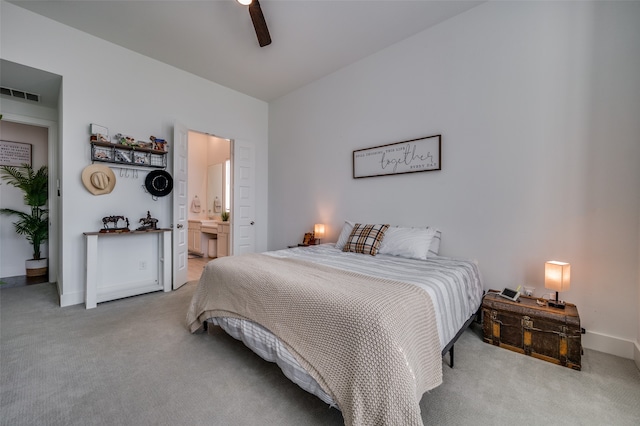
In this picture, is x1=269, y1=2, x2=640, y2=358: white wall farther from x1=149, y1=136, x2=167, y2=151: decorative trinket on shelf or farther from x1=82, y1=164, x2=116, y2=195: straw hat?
x1=82, y1=164, x2=116, y2=195: straw hat

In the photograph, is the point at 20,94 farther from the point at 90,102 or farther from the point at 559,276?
the point at 559,276

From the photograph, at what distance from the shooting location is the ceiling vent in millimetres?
3346

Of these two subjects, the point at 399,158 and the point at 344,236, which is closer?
the point at 399,158

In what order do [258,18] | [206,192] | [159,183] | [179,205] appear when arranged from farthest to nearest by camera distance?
[206,192]
[179,205]
[159,183]
[258,18]

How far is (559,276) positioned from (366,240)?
163 cm

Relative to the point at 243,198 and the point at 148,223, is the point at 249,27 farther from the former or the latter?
the point at 148,223

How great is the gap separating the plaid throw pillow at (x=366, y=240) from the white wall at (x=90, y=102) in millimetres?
2720

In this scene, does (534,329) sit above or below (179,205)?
below

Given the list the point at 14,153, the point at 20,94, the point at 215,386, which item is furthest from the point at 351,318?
the point at 14,153

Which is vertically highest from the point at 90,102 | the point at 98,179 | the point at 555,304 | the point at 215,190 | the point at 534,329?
the point at 90,102

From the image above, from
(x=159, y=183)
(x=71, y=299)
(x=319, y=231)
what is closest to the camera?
(x=71, y=299)

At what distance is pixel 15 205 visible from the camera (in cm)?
426

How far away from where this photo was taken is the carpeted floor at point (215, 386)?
1414mm

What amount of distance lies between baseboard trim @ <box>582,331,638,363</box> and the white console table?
4562 mm
